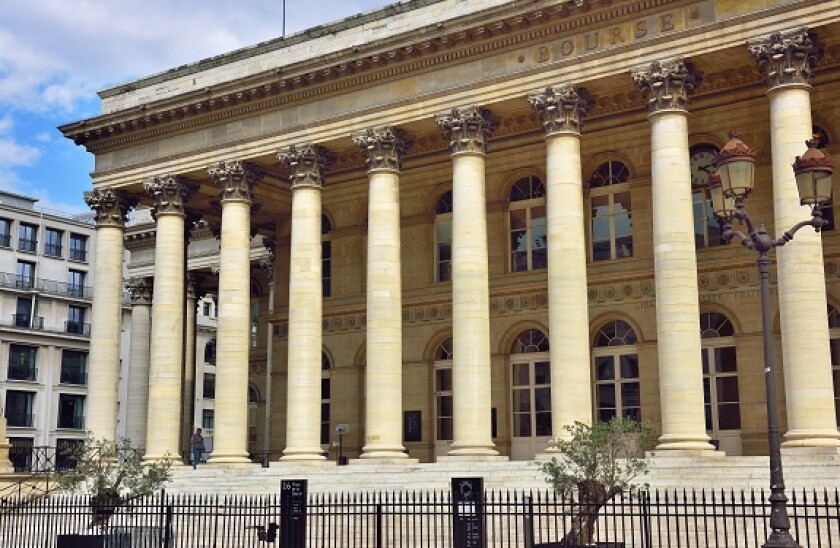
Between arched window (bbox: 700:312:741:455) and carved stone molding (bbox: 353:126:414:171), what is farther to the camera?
carved stone molding (bbox: 353:126:414:171)

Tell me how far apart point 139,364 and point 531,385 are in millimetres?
17601

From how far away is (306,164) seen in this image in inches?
1218

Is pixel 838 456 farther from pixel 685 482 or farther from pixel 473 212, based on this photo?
pixel 473 212

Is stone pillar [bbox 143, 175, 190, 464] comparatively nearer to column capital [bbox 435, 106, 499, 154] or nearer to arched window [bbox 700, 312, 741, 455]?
column capital [bbox 435, 106, 499, 154]

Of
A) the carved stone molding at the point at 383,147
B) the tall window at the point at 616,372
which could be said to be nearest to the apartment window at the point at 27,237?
the carved stone molding at the point at 383,147

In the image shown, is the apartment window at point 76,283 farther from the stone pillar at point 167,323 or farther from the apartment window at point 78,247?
the stone pillar at point 167,323

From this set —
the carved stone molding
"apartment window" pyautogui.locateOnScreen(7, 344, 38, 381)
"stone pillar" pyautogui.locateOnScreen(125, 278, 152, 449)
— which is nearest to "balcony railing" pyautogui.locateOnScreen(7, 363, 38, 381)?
"apartment window" pyautogui.locateOnScreen(7, 344, 38, 381)

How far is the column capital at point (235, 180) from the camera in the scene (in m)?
32.3

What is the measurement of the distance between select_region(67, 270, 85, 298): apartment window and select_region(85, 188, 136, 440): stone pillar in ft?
112

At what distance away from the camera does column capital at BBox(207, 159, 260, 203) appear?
106 ft

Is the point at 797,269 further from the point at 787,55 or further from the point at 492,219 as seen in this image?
the point at 492,219

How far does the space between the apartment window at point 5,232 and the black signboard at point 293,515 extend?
5032 centimetres

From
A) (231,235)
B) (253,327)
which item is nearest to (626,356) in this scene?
(231,235)

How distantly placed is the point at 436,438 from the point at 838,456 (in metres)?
14.8
